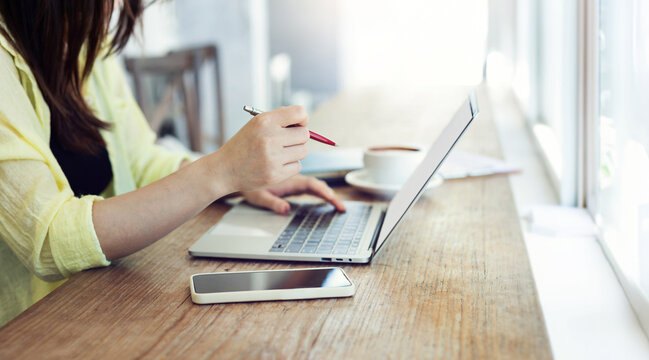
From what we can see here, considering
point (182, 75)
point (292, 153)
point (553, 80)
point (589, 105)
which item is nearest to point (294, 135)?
point (292, 153)

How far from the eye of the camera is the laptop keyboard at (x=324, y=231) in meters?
0.79

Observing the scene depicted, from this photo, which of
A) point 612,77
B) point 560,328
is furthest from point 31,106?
point 612,77

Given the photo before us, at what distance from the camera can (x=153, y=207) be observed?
0.76 meters

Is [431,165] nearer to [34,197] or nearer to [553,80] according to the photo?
[34,197]

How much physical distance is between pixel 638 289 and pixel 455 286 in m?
0.27

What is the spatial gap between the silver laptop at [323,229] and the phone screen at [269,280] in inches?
2.9

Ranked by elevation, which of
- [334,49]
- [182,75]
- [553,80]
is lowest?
[553,80]

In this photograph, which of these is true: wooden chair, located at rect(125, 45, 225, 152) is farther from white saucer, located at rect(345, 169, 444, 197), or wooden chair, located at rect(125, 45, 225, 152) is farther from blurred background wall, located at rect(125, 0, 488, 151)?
white saucer, located at rect(345, 169, 444, 197)

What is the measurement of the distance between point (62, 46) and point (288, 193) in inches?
18.2

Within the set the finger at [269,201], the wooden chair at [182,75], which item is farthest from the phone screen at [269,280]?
the wooden chair at [182,75]

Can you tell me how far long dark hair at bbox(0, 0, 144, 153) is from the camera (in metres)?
0.87

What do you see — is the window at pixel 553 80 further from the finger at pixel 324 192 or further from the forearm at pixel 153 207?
the forearm at pixel 153 207

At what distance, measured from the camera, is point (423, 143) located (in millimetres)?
1614

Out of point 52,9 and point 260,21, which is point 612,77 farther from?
point 260,21
